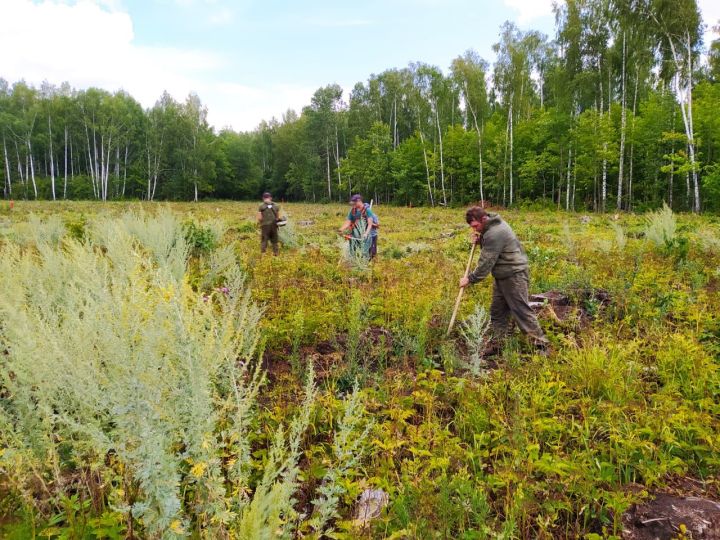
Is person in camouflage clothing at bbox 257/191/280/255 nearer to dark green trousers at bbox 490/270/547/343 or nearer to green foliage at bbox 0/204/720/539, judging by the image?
green foliage at bbox 0/204/720/539

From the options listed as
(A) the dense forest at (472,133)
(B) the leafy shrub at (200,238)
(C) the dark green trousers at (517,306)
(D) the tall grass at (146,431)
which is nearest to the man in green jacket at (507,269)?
(C) the dark green trousers at (517,306)

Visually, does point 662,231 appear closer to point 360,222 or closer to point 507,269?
point 507,269

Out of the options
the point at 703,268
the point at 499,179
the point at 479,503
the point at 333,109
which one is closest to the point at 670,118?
the point at 499,179

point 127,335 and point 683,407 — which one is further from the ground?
point 127,335

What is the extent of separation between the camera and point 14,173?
161 ft

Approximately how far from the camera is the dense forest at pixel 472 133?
23422 mm

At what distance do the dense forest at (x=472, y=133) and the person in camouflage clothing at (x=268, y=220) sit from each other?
20.0m

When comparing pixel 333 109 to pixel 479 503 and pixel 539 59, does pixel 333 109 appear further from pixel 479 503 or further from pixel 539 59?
pixel 479 503

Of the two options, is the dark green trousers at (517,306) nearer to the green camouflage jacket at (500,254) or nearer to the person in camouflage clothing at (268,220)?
the green camouflage jacket at (500,254)

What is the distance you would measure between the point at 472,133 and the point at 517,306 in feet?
106

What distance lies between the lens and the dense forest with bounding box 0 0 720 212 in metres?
23.4

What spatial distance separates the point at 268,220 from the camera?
416 inches

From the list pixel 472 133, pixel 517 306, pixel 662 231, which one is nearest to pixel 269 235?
pixel 517 306

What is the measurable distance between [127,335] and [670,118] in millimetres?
30605
